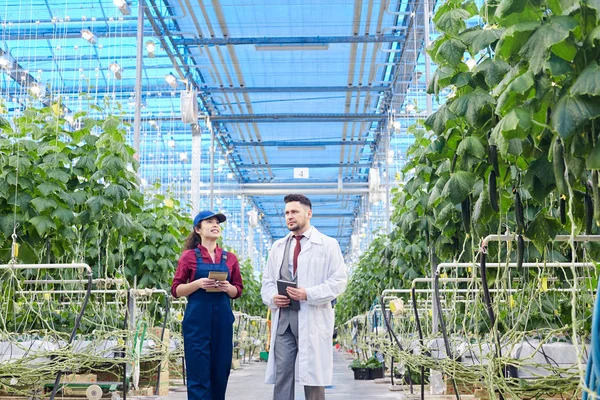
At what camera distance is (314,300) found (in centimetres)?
425

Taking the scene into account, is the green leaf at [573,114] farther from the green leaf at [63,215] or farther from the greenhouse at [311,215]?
the green leaf at [63,215]

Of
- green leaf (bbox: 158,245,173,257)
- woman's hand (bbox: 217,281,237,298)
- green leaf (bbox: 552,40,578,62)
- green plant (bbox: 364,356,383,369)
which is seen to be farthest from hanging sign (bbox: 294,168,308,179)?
green leaf (bbox: 552,40,578,62)

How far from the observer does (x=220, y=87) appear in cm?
1429

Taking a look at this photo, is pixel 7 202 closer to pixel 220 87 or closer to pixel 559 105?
pixel 559 105

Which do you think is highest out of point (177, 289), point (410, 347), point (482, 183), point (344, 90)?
point (344, 90)

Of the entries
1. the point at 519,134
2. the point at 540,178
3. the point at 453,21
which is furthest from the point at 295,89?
the point at 519,134

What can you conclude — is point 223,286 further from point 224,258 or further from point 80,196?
point 80,196

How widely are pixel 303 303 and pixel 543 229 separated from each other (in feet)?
5.31

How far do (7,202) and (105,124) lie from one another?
3.40 ft

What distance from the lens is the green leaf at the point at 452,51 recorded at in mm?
3197

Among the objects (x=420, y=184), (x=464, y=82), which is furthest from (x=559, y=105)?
(x=420, y=184)

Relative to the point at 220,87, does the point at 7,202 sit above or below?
below

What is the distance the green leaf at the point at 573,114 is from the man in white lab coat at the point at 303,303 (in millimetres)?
2402

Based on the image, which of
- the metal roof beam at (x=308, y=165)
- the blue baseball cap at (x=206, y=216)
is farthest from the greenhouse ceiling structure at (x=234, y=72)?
the blue baseball cap at (x=206, y=216)
